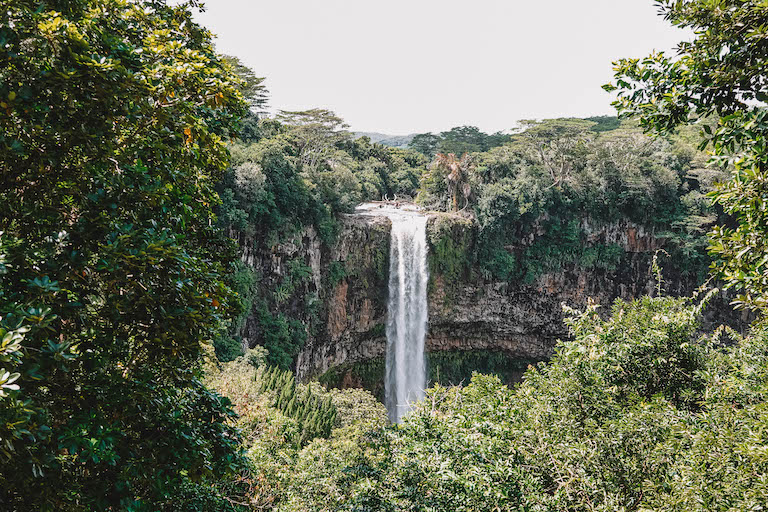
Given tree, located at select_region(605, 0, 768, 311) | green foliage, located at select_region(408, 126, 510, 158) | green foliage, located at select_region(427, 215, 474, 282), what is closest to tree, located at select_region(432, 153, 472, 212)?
green foliage, located at select_region(427, 215, 474, 282)

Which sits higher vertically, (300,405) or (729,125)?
(729,125)

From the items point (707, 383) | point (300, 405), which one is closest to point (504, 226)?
point (300, 405)

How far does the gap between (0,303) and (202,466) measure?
6.28 feet

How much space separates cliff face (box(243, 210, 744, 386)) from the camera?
76.5 feet

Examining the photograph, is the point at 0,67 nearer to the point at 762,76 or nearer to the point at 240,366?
the point at 762,76

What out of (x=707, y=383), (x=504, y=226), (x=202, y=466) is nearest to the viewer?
(x=202, y=466)

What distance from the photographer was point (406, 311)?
25.3 metres

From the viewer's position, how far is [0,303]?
246cm

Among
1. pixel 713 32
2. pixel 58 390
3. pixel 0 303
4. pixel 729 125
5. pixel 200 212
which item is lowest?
pixel 58 390

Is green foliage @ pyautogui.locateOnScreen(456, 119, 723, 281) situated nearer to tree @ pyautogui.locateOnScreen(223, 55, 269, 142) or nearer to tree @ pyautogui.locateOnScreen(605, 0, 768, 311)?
tree @ pyautogui.locateOnScreen(223, 55, 269, 142)

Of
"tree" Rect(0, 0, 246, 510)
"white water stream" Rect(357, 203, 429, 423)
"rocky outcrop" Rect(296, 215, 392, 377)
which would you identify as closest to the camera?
"tree" Rect(0, 0, 246, 510)

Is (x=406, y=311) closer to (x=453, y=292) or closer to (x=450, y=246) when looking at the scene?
(x=453, y=292)

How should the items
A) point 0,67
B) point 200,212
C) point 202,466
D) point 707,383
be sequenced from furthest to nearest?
point 707,383, point 200,212, point 202,466, point 0,67

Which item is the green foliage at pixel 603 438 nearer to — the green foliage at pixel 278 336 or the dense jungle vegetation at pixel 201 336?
the dense jungle vegetation at pixel 201 336
